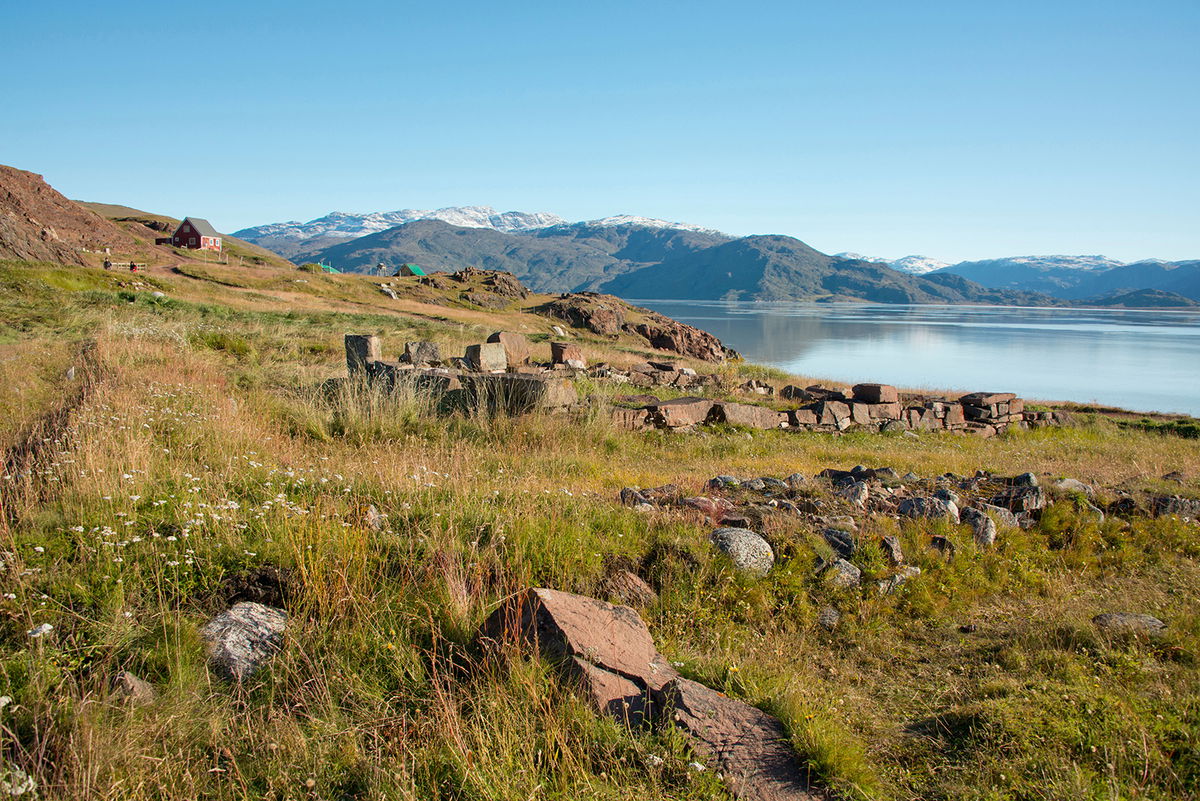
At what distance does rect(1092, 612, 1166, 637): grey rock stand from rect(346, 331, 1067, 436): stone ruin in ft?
24.1

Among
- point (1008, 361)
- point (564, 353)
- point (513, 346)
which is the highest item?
point (513, 346)

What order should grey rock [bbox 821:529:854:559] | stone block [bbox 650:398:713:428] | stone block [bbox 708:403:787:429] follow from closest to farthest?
grey rock [bbox 821:529:854:559] < stone block [bbox 650:398:713:428] < stone block [bbox 708:403:787:429]

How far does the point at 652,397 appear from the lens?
46.2 feet

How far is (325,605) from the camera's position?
4.13 m

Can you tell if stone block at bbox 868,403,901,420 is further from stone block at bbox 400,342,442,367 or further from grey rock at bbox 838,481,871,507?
stone block at bbox 400,342,442,367

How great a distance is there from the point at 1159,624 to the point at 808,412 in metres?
9.65

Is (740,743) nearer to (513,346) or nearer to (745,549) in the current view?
(745,549)

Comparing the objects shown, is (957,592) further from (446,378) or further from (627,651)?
(446,378)

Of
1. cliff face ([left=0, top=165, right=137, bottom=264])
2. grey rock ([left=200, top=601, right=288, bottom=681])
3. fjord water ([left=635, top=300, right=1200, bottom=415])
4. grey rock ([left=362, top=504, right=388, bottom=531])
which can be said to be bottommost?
fjord water ([left=635, top=300, right=1200, bottom=415])

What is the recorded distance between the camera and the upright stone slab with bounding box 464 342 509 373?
48.7 ft

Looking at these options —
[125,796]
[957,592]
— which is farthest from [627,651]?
[957,592]

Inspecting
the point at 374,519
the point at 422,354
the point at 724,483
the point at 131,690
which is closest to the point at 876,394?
the point at 724,483

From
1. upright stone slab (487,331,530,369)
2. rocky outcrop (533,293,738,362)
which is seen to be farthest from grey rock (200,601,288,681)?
rocky outcrop (533,293,738,362)

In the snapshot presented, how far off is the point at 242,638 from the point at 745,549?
3767 mm
